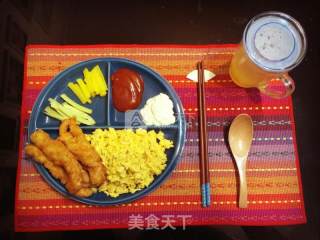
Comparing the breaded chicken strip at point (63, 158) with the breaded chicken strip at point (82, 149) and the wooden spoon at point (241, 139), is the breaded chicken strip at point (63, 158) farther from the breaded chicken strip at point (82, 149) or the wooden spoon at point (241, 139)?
the wooden spoon at point (241, 139)

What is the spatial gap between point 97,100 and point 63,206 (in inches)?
23.3

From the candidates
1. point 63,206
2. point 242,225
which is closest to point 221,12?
point 242,225

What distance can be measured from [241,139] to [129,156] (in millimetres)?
606

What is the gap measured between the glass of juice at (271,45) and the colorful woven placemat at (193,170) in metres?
0.26

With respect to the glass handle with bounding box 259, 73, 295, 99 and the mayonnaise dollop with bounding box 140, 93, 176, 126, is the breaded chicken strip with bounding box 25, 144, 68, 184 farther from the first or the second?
the glass handle with bounding box 259, 73, 295, 99

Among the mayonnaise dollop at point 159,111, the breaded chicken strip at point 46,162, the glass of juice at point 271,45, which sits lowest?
the breaded chicken strip at point 46,162

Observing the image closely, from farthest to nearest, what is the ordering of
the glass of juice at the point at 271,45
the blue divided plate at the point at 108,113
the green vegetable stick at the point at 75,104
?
the green vegetable stick at the point at 75,104
the blue divided plate at the point at 108,113
the glass of juice at the point at 271,45

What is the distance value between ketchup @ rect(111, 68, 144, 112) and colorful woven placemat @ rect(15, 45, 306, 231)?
0.16 m

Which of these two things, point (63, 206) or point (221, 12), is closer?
point (63, 206)

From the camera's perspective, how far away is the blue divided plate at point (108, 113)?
160cm

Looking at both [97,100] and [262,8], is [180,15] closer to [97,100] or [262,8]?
[262,8]

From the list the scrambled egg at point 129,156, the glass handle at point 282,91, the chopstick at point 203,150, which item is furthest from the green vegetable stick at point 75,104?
the glass handle at point 282,91

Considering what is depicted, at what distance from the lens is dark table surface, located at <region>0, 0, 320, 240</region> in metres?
1.79

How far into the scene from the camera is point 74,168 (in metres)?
1.55
